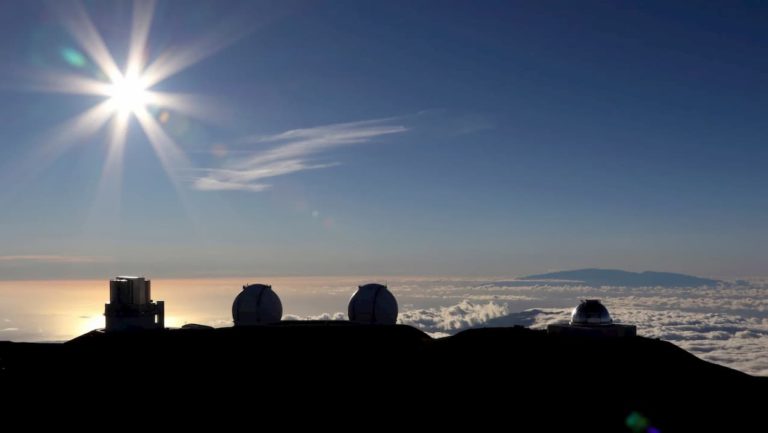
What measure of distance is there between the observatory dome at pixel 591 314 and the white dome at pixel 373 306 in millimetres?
13230

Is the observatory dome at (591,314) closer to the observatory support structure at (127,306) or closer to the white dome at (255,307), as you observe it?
the white dome at (255,307)

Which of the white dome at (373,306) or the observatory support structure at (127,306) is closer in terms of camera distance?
the observatory support structure at (127,306)

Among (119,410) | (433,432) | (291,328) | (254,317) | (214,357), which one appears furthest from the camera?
(254,317)

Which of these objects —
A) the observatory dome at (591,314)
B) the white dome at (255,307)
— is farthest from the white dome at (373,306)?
the observatory dome at (591,314)

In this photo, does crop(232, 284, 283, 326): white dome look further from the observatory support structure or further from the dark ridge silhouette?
the dark ridge silhouette

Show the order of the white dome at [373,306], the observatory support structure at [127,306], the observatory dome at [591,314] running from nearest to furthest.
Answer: the observatory dome at [591,314], the observatory support structure at [127,306], the white dome at [373,306]

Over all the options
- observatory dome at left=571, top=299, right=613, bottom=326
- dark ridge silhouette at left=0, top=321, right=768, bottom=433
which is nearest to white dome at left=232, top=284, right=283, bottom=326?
dark ridge silhouette at left=0, top=321, right=768, bottom=433

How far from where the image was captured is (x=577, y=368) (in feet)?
110

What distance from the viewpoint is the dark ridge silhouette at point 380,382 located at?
3014cm

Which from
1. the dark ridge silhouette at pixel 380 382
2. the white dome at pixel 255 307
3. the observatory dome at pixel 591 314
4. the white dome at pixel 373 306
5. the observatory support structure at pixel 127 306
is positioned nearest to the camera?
the dark ridge silhouette at pixel 380 382

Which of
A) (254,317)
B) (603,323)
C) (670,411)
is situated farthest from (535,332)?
(254,317)

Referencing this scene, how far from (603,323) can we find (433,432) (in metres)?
16.3

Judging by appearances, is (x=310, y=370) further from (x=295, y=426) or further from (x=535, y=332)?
(x=535, y=332)

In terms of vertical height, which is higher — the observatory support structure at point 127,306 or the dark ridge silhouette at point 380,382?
the observatory support structure at point 127,306
